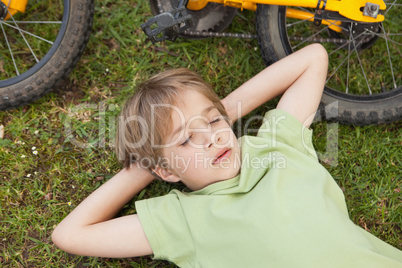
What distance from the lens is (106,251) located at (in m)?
1.97

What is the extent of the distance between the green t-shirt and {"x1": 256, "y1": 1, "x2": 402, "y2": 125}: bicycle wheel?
0.48m

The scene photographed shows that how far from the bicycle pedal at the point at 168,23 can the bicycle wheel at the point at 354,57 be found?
49 cm

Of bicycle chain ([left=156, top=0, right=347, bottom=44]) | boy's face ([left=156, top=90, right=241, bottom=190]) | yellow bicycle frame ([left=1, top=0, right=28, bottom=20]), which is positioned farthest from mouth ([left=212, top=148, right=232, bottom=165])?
yellow bicycle frame ([left=1, top=0, right=28, bottom=20])

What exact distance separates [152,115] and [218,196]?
0.49 metres

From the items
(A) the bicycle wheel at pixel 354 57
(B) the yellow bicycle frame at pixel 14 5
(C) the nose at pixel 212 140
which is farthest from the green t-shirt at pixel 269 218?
(B) the yellow bicycle frame at pixel 14 5

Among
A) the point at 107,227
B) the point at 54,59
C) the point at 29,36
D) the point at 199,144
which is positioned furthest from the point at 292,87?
the point at 29,36

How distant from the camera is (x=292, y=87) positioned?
7.13 ft

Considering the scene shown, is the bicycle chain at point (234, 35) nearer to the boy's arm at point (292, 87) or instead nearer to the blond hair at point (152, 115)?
the boy's arm at point (292, 87)

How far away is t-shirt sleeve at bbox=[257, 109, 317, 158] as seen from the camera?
2047 millimetres

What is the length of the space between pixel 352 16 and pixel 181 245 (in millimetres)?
1507

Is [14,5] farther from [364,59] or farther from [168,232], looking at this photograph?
[364,59]

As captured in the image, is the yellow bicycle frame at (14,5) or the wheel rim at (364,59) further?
the wheel rim at (364,59)

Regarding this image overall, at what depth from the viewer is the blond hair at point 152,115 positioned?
1.87 meters

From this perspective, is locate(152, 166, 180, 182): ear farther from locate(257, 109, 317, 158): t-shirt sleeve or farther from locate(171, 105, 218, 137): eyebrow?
locate(257, 109, 317, 158): t-shirt sleeve
